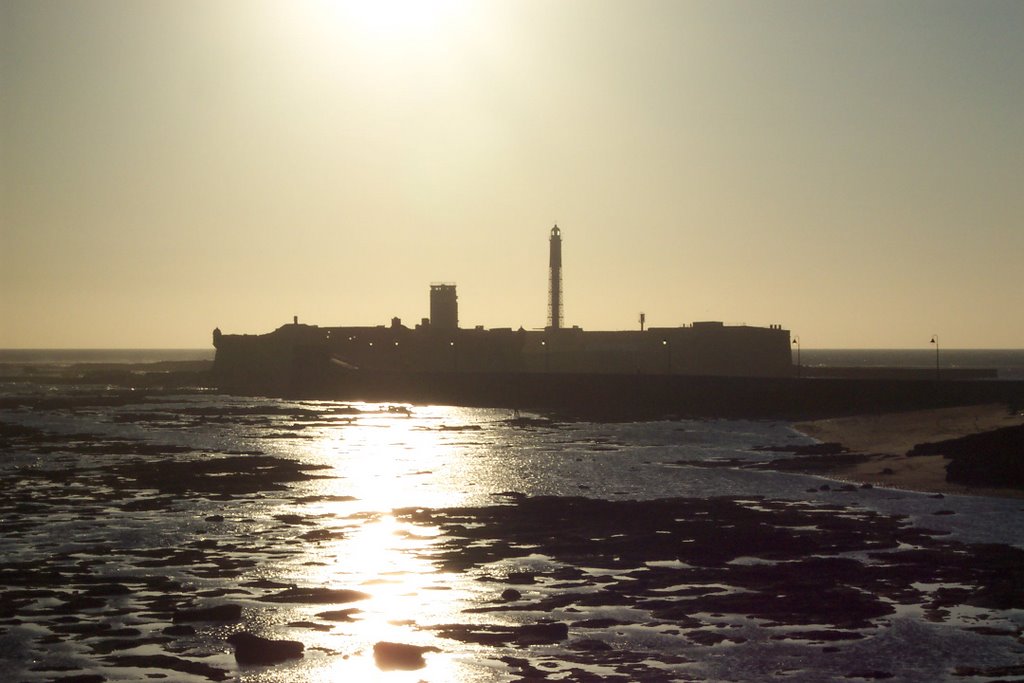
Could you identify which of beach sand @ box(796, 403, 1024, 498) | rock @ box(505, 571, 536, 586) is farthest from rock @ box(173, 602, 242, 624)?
beach sand @ box(796, 403, 1024, 498)

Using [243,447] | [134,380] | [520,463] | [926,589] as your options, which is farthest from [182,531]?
[134,380]

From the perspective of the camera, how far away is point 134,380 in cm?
15175

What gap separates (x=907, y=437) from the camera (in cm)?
5678

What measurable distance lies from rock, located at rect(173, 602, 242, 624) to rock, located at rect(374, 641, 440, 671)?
11.6 feet

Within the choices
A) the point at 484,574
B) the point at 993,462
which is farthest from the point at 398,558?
the point at 993,462

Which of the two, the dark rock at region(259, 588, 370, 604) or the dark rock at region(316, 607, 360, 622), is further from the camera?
the dark rock at region(259, 588, 370, 604)

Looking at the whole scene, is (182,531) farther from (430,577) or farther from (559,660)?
(559,660)

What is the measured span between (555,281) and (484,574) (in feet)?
392

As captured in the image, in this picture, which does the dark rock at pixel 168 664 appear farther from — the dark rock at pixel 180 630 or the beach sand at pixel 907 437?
the beach sand at pixel 907 437

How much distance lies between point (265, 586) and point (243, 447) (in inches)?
1412

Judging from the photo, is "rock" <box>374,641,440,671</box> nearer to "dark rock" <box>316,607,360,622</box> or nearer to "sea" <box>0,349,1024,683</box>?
"sea" <box>0,349,1024,683</box>

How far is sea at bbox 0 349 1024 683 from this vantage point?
17.0m

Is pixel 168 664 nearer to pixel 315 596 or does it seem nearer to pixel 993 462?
pixel 315 596

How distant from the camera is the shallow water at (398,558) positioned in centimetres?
1702
